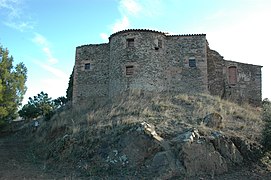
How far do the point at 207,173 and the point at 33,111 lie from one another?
24.8m

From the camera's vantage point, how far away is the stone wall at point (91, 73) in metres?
27.2

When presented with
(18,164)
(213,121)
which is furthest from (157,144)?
(18,164)

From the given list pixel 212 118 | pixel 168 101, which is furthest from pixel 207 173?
pixel 168 101

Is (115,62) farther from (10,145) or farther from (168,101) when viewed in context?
(10,145)

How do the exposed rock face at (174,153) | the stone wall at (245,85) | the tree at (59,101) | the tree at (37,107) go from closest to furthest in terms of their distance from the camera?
the exposed rock face at (174,153)
the stone wall at (245,85)
the tree at (37,107)
the tree at (59,101)

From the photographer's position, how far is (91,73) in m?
27.7

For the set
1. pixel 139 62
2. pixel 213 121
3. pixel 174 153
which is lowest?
pixel 174 153

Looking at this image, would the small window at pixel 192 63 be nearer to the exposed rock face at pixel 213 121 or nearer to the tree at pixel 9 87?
the exposed rock face at pixel 213 121

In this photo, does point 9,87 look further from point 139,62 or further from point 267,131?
point 267,131

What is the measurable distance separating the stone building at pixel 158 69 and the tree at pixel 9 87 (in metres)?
5.12

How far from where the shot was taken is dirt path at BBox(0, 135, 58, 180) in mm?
15482

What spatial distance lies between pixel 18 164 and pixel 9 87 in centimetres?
1214

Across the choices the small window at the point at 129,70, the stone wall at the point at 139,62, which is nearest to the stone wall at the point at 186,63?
the stone wall at the point at 139,62

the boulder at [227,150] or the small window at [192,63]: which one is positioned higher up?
the small window at [192,63]
